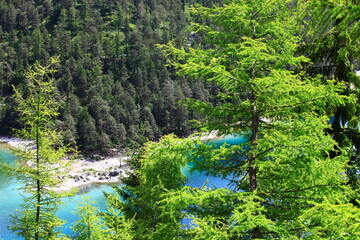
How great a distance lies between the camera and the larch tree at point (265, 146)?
4.55 m

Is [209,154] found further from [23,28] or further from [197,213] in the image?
[23,28]

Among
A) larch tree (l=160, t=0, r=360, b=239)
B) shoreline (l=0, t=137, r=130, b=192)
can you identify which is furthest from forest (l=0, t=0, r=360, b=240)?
shoreline (l=0, t=137, r=130, b=192)

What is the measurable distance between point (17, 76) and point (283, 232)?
102m

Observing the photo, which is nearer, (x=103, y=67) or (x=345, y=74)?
(x=345, y=74)

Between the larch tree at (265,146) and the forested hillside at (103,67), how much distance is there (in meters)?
47.5

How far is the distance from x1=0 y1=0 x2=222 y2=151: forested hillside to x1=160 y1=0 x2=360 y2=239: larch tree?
47491 millimetres

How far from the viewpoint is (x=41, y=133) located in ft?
30.9

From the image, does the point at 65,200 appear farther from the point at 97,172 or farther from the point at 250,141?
the point at 250,141

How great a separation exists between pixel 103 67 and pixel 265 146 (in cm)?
10080

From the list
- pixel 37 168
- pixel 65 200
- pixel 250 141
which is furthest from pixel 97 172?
pixel 250 141

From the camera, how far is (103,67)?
99.2 meters

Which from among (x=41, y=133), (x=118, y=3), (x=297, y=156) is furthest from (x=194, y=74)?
(x=118, y=3)

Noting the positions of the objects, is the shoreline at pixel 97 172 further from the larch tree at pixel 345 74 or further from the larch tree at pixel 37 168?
the larch tree at pixel 345 74

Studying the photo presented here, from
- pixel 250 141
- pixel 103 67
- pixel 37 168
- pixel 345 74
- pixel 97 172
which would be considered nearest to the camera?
pixel 250 141
